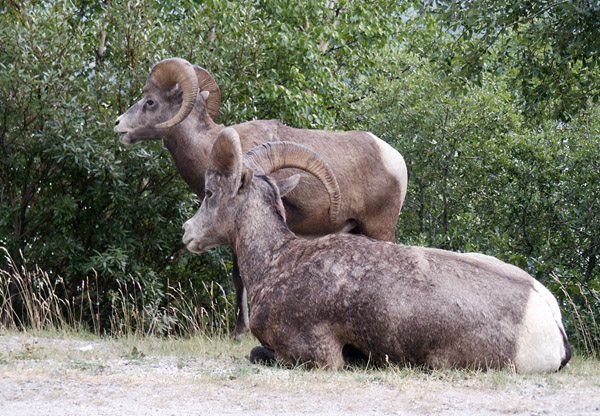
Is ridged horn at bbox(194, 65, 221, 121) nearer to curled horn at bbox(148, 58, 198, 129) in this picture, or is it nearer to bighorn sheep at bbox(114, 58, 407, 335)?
bighorn sheep at bbox(114, 58, 407, 335)

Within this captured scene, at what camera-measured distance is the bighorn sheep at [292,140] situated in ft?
31.3

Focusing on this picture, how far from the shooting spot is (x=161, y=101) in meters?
10.1

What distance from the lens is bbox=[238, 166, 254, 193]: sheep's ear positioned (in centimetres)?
747

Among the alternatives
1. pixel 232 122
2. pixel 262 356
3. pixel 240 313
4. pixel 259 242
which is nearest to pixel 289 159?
pixel 259 242

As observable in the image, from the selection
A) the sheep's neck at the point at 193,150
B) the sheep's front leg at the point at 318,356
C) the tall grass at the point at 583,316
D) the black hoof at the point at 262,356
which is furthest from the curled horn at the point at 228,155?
the tall grass at the point at 583,316

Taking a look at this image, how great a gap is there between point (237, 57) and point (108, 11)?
2177 millimetres

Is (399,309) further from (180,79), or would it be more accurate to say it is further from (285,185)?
(180,79)

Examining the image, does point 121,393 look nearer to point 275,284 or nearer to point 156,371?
point 156,371

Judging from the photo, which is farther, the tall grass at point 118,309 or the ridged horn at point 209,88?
the ridged horn at point 209,88

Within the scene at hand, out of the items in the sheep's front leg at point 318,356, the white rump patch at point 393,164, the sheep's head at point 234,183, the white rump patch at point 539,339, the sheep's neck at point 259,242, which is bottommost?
the sheep's front leg at point 318,356

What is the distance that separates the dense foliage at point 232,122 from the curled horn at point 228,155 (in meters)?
3.27

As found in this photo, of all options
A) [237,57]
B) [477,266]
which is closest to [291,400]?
[477,266]

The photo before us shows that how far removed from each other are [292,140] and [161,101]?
182 cm

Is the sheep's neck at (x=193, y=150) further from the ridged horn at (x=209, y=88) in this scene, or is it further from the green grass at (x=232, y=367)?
the green grass at (x=232, y=367)
